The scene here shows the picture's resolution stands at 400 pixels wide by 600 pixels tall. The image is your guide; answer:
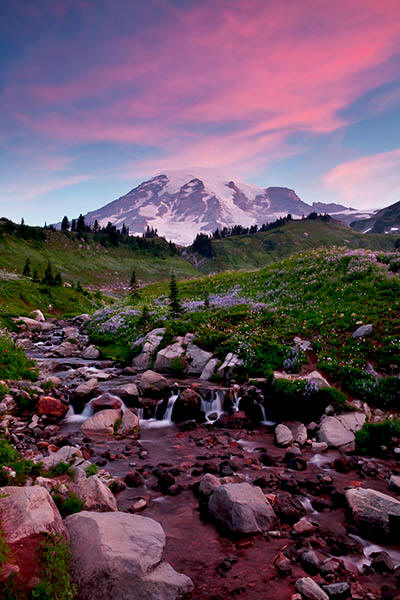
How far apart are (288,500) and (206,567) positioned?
2.77 metres

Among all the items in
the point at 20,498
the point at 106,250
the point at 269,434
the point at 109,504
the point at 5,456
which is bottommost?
the point at 269,434

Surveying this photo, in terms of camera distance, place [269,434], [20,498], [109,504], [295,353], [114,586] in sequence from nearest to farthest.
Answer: [114,586], [20,498], [109,504], [269,434], [295,353]

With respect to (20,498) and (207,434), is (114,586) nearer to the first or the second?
(20,498)

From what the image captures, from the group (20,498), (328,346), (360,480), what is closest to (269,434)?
(360,480)

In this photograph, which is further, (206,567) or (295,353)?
(295,353)

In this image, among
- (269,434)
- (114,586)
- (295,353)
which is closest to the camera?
(114,586)

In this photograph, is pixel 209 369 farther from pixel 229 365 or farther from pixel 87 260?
pixel 87 260

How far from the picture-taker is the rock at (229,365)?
1811cm

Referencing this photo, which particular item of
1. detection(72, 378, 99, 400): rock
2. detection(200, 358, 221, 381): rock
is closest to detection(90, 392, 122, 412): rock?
detection(72, 378, 99, 400): rock

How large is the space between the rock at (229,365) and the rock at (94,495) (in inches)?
434

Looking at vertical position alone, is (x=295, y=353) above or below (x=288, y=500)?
above

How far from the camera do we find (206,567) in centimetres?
643

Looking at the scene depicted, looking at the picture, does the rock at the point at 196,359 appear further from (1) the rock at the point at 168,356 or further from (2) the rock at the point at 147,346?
(2) the rock at the point at 147,346

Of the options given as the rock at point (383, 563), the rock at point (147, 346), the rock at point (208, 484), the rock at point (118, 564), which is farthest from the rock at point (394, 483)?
the rock at point (147, 346)
